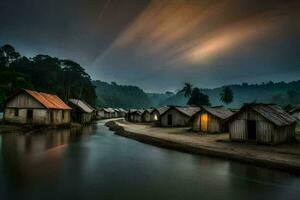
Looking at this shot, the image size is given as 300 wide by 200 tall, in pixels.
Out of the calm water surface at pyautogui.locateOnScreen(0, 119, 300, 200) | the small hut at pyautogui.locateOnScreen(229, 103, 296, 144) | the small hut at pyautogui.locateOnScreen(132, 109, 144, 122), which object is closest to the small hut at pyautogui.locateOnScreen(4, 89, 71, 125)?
the calm water surface at pyautogui.locateOnScreen(0, 119, 300, 200)

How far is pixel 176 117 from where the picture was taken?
50000 mm

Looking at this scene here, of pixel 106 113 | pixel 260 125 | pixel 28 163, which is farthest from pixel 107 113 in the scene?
pixel 28 163

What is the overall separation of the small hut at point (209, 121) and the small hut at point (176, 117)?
10.4 meters

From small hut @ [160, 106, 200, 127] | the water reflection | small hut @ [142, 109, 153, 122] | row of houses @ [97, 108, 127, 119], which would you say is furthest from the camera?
row of houses @ [97, 108, 127, 119]

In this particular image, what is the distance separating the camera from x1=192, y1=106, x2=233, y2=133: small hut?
35.7 metres

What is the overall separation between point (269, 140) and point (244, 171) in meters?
9.07

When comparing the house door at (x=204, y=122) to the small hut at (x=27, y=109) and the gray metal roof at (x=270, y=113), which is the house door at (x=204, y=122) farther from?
the small hut at (x=27, y=109)

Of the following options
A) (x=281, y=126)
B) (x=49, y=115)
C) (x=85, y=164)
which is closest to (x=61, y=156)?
(x=85, y=164)

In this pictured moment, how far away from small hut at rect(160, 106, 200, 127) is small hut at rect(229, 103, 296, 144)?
23437 mm

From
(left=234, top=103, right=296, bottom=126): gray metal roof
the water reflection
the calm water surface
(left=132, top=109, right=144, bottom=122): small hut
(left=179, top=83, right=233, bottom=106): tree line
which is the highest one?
(left=179, top=83, right=233, bottom=106): tree line

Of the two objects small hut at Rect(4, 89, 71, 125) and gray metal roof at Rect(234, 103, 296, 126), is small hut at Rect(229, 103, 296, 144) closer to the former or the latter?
gray metal roof at Rect(234, 103, 296, 126)

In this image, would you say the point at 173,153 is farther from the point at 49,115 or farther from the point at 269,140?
the point at 49,115

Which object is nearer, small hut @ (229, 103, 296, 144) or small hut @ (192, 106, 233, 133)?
small hut @ (229, 103, 296, 144)

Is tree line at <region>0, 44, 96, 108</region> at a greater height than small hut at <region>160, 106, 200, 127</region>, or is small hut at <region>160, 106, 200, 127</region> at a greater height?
tree line at <region>0, 44, 96, 108</region>
